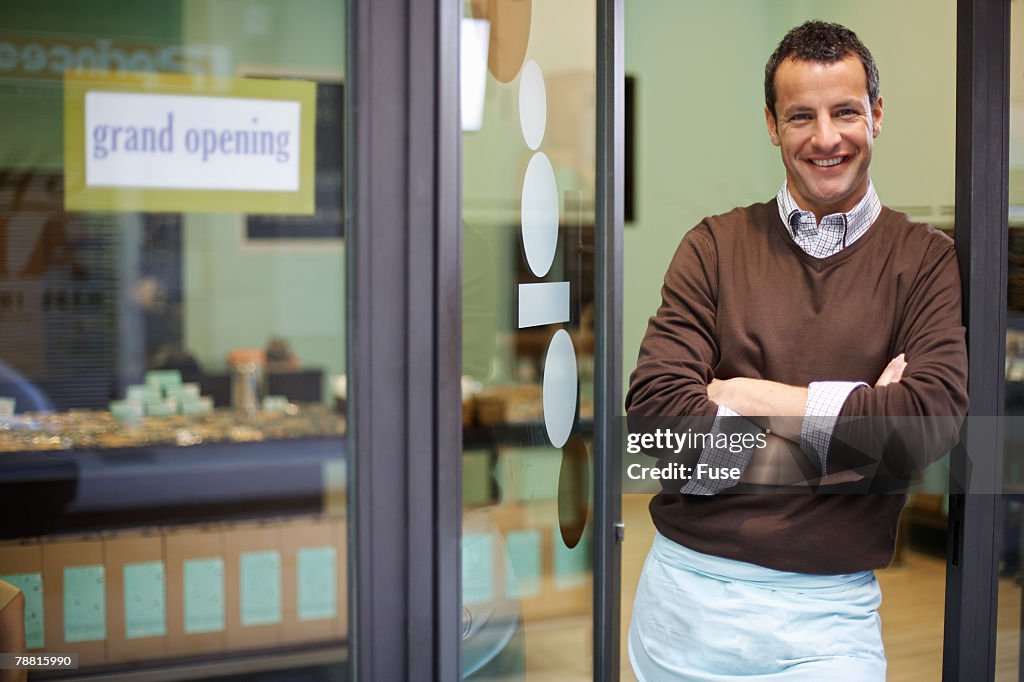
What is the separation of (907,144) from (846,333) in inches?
20.1

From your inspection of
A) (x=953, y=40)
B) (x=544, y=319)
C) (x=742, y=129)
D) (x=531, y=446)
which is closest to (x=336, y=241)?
(x=544, y=319)

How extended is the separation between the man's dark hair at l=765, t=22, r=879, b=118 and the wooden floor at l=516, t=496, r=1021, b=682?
981mm

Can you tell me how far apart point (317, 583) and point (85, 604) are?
453 millimetres

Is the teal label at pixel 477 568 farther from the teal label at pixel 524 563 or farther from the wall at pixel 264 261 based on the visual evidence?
the wall at pixel 264 261

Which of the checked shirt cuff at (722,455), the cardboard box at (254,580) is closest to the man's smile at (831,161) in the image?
the checked shirt cuff at (722,455)

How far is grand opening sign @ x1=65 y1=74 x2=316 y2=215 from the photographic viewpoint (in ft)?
6.23

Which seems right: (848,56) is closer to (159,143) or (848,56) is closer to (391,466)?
(391,466)

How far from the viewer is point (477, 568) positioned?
2307 mm

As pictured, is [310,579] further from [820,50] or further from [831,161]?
[820,50]

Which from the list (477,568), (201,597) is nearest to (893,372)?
(477,568)

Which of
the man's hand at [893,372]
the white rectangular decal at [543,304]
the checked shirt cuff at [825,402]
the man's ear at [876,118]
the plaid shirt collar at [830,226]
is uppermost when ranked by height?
the man's ear at [876,118]

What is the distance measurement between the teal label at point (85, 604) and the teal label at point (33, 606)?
0.05 metres

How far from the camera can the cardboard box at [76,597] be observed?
6.39 feet

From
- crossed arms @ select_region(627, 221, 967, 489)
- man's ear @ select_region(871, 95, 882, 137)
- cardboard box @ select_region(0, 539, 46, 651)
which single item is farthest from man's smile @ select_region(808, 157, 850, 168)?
cardboard box @ select_region(0, 539, 46, 651)
